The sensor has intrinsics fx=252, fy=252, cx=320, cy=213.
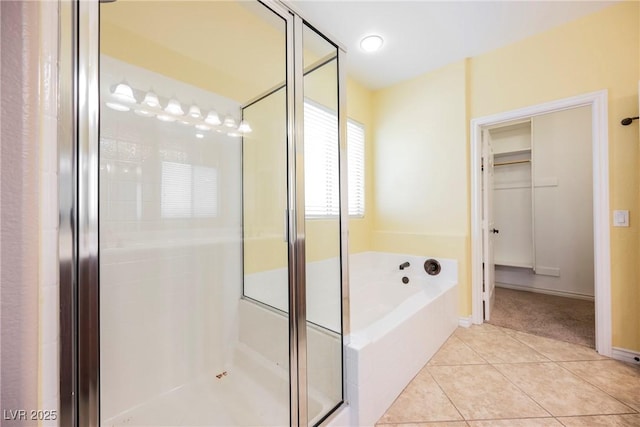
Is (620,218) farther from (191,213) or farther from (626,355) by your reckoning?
(191,213)

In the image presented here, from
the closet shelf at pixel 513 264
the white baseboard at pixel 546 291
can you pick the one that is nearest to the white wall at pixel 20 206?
the closet shelf at pixel 513 264

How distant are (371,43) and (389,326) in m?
2.34

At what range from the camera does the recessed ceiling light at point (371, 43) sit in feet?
7.25

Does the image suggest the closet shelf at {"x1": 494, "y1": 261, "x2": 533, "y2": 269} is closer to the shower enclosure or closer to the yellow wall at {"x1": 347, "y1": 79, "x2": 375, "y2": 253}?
the yellow wall at {"x1": 347, "y1": 79, "x2": 375, "y2": 253}

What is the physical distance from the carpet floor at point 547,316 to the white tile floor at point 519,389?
242 millimetres

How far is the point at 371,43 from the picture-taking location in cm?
226

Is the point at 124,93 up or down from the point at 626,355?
up

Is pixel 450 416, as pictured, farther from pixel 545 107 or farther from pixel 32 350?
pixel 545 107

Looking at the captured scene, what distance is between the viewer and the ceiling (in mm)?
1890

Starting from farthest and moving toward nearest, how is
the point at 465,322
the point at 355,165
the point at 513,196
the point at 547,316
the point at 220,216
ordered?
1. the point at 513,196
2. the point at 355,165
3. the point at 547,316
4. the point at 465,322
5. the point at 220,216

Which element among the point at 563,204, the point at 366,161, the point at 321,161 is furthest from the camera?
the point at 563,204

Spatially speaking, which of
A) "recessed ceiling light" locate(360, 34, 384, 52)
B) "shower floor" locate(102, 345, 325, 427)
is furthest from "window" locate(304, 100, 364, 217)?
"recessed ceiling light" locate(360, 34, 384, 52)

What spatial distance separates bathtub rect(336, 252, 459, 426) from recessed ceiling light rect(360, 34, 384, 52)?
2.07 meters

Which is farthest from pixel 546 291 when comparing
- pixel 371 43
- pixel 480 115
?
pixel 371 43
